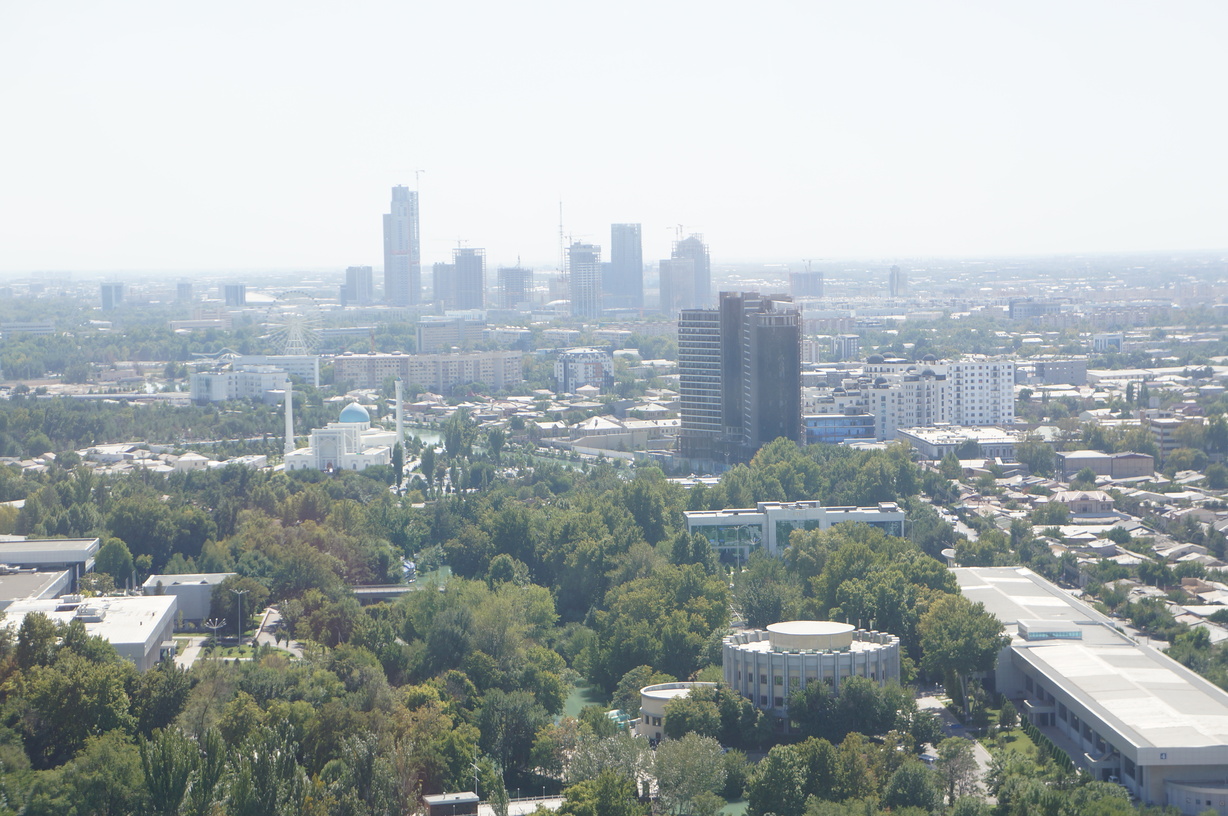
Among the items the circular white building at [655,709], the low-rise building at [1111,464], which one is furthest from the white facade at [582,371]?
the circular white building at [655,709]

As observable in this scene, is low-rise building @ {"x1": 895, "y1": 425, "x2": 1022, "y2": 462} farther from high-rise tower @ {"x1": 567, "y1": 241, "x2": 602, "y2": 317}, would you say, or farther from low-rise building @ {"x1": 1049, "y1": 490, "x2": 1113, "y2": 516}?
high-rise tower @ {"x1": 567, "y1": 241, "x2": 602, "y2": 317}

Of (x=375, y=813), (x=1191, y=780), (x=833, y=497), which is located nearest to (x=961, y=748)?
(x=1191, y=780)

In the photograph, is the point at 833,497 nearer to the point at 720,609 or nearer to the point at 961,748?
the point at 720,609

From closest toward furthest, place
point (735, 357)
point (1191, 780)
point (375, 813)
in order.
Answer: point (375, 813)
point (1191, 780)
point (735, 357)

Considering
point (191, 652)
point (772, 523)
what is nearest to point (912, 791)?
point (191, 652)

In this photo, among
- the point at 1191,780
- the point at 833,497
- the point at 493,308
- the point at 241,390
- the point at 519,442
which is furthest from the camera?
the point at 493,308

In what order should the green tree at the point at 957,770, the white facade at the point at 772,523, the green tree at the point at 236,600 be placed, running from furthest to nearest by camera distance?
1. the white facade at the point at 772,523
2. the green tree at the point at 236,600
3. the green tree at the point at 957,770

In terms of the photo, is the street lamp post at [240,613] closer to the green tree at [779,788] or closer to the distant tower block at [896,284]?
the green tree at [779,788]

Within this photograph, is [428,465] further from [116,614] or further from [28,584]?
[116,614]
